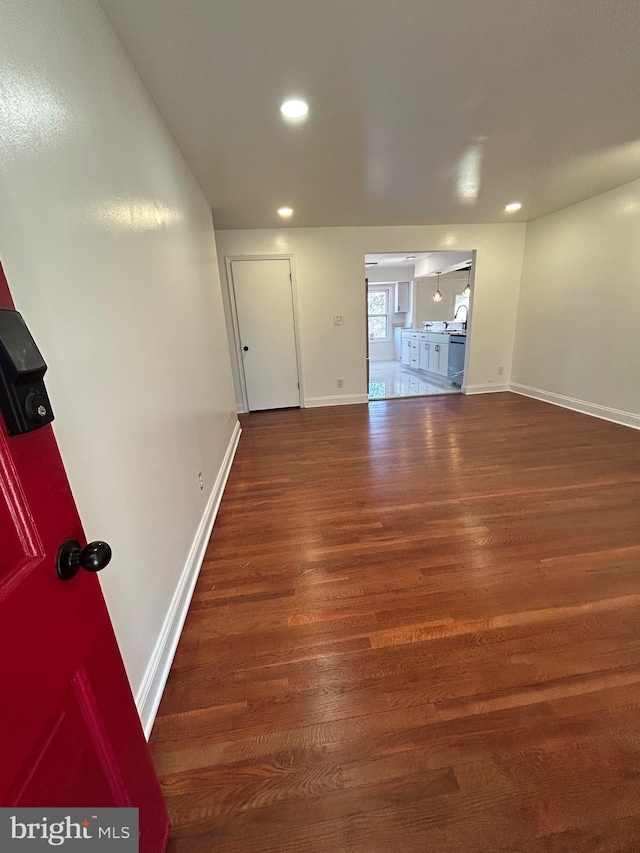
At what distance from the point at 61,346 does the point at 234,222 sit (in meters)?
3.99

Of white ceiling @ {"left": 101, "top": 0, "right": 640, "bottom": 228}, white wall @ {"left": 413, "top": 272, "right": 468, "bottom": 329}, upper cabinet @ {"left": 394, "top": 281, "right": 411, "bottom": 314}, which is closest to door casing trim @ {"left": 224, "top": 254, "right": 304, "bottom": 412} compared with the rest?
white ceiling @ {"left": 101, "top": 0, "right": 640, "bottom": 228}

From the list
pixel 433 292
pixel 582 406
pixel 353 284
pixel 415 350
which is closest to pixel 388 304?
pixel 433 292

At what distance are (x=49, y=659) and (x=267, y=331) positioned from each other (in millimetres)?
4674

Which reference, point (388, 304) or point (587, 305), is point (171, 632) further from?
point (388, 304)

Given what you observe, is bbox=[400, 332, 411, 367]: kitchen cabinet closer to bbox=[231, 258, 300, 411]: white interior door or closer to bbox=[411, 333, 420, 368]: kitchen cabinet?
bbox=[411, 333, 420, 368]: kitchen cabinet

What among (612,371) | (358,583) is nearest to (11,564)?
(358,583)

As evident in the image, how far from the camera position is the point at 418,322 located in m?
9.09

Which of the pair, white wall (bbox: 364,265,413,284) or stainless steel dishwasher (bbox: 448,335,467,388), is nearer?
stainless steel dishwasher (bbox: 448,335,467,388)

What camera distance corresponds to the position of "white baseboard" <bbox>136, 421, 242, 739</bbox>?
1.13 metres

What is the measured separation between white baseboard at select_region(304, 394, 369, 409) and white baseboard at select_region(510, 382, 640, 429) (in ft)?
8.16

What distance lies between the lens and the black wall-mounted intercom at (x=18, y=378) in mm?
470

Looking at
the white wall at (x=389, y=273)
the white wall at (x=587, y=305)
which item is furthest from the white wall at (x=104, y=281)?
the white wall at (x=389, y=273)

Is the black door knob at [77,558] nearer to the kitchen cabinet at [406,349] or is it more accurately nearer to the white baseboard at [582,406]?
the white baseboard at [582,406]

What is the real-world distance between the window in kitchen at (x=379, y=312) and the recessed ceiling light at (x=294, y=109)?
819 centimetres
